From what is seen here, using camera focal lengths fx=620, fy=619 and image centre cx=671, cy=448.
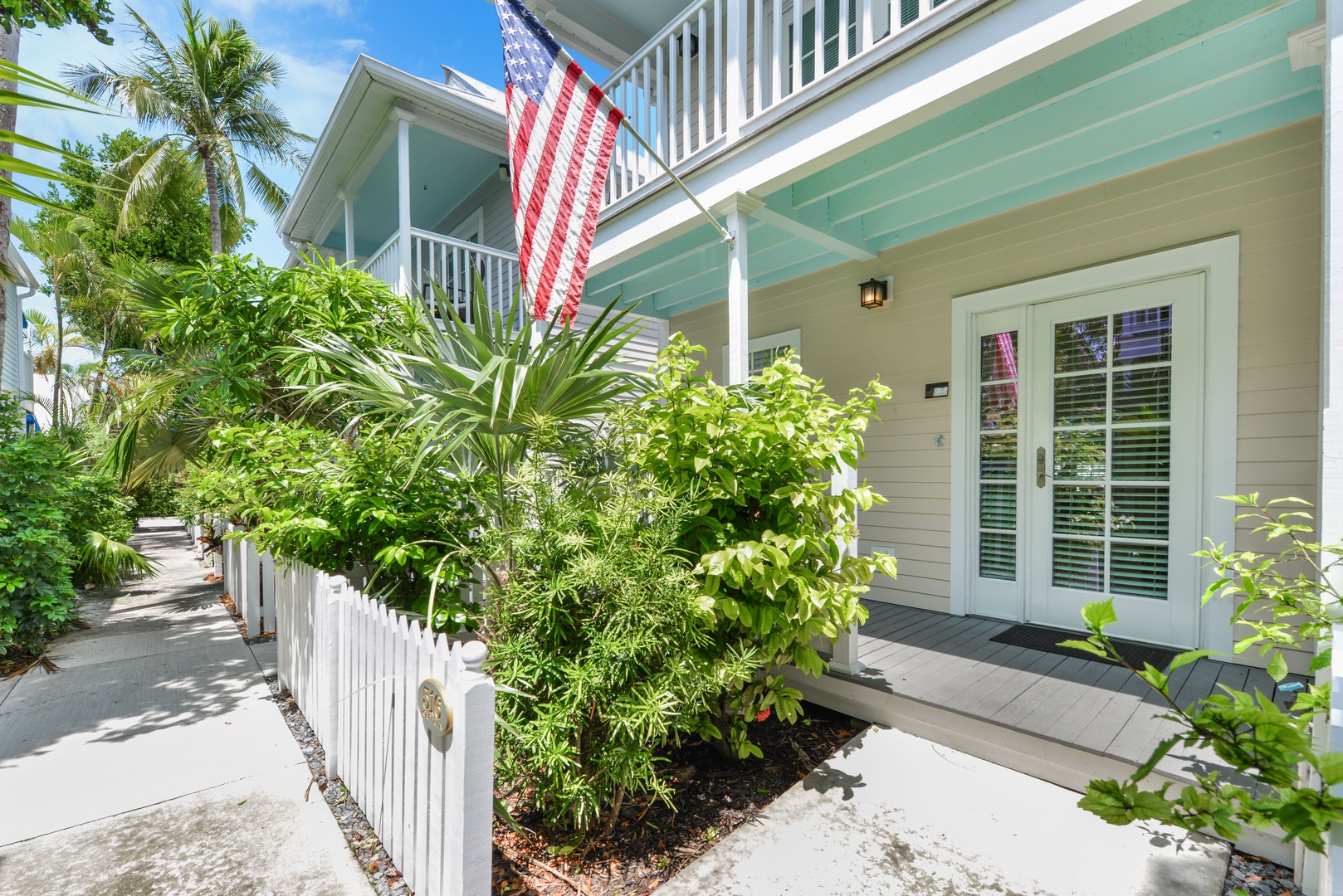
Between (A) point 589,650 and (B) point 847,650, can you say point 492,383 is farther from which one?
(B) point 847,650

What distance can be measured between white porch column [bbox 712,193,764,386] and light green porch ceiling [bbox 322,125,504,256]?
13.3 ft

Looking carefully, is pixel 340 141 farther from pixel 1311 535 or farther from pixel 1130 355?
pixel 1311 535

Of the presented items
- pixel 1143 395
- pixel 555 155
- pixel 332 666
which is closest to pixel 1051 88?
pixel 1143 395

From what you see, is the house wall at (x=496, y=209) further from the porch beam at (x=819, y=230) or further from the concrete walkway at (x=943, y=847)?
the concrete walkway at (x=943, y=847)

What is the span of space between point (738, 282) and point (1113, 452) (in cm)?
238

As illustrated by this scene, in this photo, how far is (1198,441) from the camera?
10.7 feet

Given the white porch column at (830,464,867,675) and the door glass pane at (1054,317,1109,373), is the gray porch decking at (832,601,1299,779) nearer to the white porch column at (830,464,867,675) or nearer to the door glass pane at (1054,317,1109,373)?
the white porch column at (830,464,867,675)

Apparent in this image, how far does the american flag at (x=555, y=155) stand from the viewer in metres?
2.83

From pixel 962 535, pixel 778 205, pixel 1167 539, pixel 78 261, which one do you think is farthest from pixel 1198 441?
pixel 78 261

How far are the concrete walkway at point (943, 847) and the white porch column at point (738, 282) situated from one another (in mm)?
2012

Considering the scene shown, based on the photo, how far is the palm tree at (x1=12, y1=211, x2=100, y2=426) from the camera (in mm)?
11516

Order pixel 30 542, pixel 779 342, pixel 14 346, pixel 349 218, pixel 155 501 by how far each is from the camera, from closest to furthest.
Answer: pixel 30 542 → pixel 779 342 → pixel 349 218 → pixel 155 501 → pixel 14 346

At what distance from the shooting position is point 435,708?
66.5 inches

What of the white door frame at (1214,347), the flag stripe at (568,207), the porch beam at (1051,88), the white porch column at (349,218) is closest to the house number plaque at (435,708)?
the flag stripe at (568,207)
